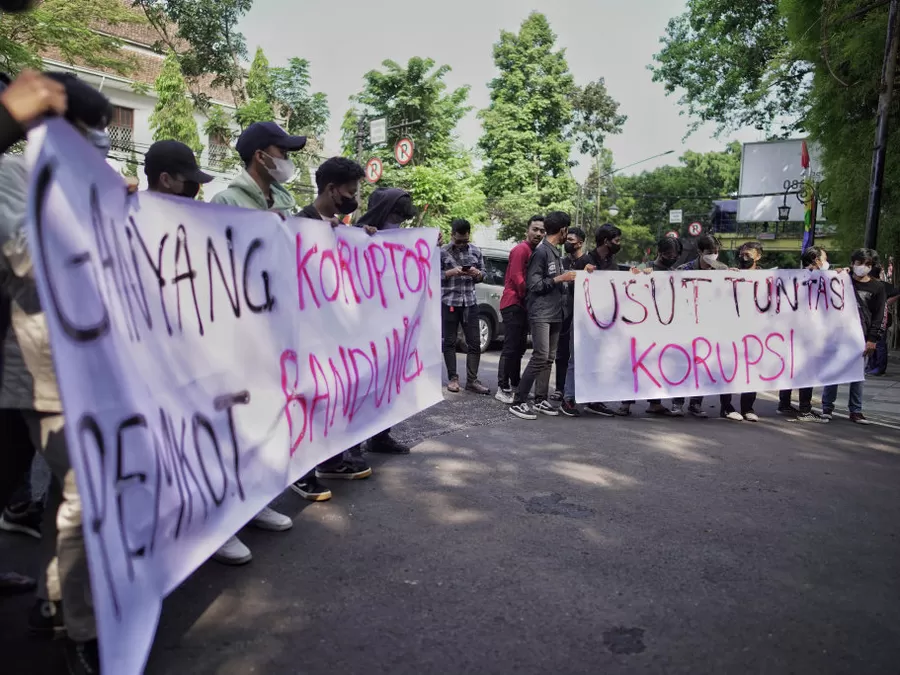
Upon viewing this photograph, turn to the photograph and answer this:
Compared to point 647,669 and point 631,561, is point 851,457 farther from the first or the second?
point 647,669

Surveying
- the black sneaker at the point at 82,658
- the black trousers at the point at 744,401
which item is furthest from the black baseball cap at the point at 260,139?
the black trousers at the point at 744,401

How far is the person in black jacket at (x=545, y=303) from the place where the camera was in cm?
681

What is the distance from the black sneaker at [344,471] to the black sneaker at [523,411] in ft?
7.69

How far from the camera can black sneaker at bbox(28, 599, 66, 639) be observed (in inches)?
102

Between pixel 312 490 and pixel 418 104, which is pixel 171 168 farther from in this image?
pixel 418 104

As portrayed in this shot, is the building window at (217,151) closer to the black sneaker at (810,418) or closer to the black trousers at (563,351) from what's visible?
the black trousers at (563,351)

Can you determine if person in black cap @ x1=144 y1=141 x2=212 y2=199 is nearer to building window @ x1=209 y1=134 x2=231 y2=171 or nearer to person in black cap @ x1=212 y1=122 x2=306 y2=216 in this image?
person in black cap @ x1=212 y1=122 x2=306 y2=216

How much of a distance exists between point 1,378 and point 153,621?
847mm

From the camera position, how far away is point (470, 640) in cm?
272

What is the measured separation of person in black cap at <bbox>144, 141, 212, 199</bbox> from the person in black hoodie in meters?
2.04

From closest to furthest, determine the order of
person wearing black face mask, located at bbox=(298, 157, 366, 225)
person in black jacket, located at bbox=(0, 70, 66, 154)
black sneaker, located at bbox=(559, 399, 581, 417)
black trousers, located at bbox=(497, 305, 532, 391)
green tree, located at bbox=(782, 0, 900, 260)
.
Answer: person in black jacket, located at bbox=(0, 70, 66, 154) → person wearing black face mask, located at bbox=(298, 157, 366, 225) → black sneaker, located at bbox=(559, 399, 581, 417) → black trousers, located at bbox=(497, 305, 532, 391) → green tree, located at bbox=(782, 0, 900, 260)

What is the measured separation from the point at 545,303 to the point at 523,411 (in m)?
0.97

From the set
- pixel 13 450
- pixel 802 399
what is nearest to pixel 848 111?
pixel 802 399

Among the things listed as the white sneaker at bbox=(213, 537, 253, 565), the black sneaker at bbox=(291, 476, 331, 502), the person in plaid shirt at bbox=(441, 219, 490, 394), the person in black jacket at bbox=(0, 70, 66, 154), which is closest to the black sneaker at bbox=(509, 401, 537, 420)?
the person in plaid shirt at bbox=(441, 219, 490, 394)
